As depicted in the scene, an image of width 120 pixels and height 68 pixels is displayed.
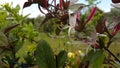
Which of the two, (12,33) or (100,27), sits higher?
(100,27)

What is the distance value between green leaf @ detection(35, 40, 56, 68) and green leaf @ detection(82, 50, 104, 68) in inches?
2.8

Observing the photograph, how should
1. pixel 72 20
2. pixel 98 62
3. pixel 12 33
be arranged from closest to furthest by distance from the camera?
pixel 72 20
pixel 98 62
pixel 12 33

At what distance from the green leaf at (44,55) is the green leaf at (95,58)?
71mm

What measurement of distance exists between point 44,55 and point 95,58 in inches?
4.0

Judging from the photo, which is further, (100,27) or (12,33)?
(12,33)

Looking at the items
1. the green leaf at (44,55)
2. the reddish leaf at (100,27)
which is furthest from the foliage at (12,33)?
the reddish leaf at (100,27)

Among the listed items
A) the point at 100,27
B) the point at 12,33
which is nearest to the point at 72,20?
the point at 100,27

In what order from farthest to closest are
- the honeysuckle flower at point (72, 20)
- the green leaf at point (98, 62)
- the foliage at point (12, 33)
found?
the foliage at point (12, 33)
the green leaf at point (98, 62)
the honeysuckle flower at point (72, 20)

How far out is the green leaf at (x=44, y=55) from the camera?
661mm

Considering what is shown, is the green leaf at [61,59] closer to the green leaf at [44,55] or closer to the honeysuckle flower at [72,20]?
the green leaf at [44,55]

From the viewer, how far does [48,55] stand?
67cm

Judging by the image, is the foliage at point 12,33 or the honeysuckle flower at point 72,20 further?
the foliage at point 12,33

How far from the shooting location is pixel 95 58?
666mm

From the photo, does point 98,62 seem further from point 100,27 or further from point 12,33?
point 12,33
